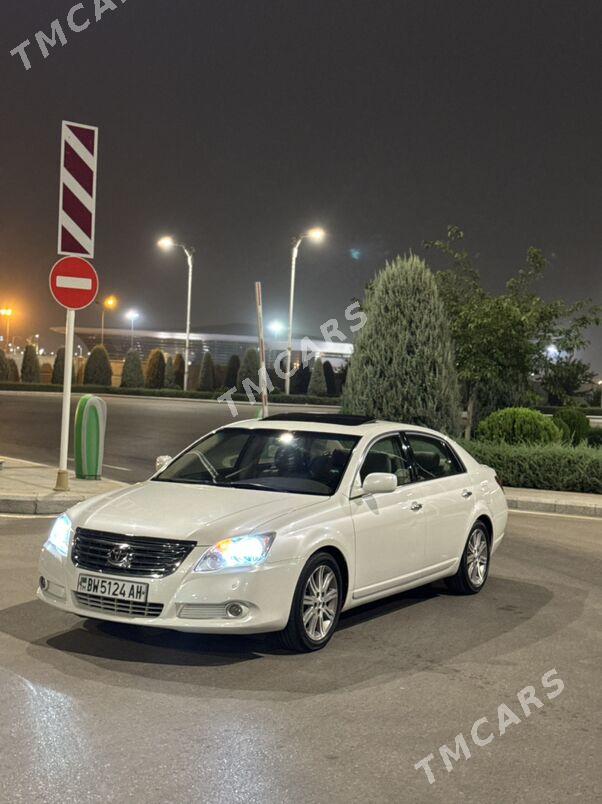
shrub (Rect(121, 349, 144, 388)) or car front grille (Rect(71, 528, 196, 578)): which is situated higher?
shrub (Rect(121, 349, 144, 388))

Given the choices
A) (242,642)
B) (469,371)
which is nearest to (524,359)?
(469,371)

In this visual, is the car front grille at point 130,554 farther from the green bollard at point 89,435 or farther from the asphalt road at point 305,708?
the green bollard at point 89,435

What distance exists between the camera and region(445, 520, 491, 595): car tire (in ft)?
27.8

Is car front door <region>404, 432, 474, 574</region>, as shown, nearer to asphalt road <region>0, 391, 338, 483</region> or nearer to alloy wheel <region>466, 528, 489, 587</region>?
alloy wheel <region>466, 528, 489, 587</region>

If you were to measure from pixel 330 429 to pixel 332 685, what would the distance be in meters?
2.50

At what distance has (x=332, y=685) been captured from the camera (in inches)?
232

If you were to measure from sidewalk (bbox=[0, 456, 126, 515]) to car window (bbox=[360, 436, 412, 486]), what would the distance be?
555cm

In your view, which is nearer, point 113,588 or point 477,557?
point 113,588

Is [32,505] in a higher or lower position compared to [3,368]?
lower

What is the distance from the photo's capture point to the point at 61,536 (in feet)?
22.1

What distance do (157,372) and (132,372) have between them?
2.53 meters

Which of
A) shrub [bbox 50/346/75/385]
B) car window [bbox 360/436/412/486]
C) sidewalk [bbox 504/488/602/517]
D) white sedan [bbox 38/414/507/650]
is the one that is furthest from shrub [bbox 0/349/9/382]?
car window [bbox 360/436/412/486]

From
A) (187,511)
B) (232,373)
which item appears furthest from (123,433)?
(232,373)

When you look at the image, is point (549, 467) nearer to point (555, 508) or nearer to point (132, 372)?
point (555, 508)
